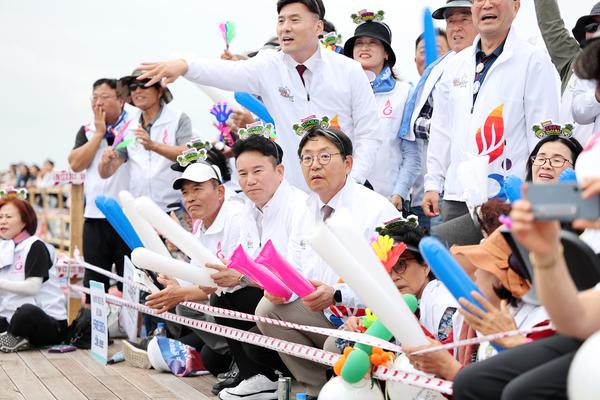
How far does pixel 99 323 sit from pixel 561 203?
4091 mm

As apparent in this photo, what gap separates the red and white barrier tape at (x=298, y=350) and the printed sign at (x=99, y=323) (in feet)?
0.29

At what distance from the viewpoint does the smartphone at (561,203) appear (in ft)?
5.81

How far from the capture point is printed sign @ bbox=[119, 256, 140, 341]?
17.7 feet

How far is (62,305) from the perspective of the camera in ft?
19.9

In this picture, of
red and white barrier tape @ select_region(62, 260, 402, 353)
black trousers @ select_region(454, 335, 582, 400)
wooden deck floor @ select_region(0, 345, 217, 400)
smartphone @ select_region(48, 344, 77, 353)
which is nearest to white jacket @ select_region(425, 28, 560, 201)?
red and white barrier tape @ select_region(62, 260, 402, 353)

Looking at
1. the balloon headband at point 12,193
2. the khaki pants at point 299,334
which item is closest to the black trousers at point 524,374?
the khaki pants at point 299,334

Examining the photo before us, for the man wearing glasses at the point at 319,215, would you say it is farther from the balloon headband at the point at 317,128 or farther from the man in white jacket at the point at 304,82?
the man in white jacket at the point at 304,82

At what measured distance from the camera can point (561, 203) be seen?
1.78 meters

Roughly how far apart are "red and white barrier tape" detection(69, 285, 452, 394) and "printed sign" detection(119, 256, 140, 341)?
0.10 meters

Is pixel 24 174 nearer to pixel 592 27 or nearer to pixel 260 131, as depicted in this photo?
pixel 260 131

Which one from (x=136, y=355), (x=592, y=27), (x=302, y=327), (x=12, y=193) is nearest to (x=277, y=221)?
(x=302, y=327)

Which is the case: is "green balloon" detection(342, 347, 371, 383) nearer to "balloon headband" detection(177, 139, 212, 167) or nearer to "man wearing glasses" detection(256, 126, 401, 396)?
"man wearing glasses" detection(256, 126, 401, 396)

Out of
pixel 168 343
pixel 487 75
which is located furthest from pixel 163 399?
pixel 487 75

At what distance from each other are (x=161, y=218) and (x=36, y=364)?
79.4 inches
